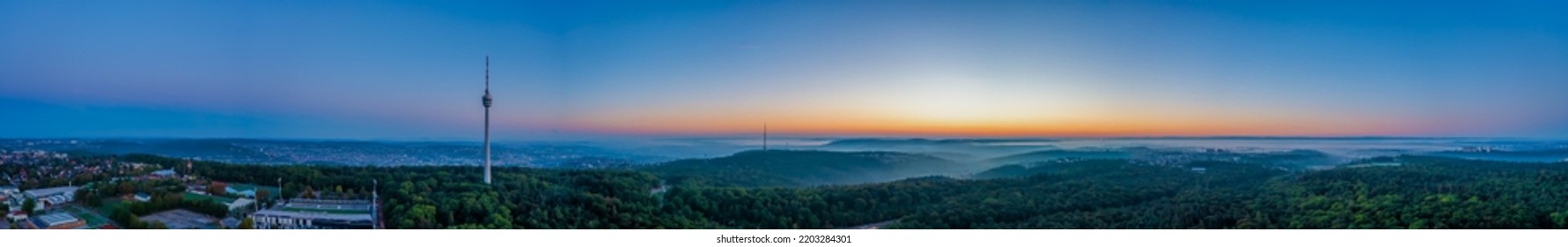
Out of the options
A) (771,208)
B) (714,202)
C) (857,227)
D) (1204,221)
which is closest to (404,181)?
(714,202)

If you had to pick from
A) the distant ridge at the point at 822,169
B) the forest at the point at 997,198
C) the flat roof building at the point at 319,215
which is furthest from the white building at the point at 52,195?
the distant ridge at the point at 822,169

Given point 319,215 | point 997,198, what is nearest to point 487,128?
point 319,215

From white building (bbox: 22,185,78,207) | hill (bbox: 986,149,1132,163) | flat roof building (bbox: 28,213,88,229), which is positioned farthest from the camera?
hill (bbox: 986,149,1132,163)

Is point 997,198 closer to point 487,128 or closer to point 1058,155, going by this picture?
point 1058,155

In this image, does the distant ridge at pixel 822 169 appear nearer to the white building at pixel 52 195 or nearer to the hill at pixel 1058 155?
the hill at pixel 1058 155

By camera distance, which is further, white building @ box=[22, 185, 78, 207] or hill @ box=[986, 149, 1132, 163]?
hill @ box=[986, 149, 1132, 163]

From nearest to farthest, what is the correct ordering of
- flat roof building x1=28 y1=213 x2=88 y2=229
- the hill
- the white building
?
flat roof building x1=28 y1=213 x2=88 y2=229 → the white building → the hill

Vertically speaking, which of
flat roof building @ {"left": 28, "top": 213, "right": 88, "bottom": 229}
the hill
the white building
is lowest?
flat roof building @ {"left": 28, "top": 213, "right": 88, "bottom": 229}

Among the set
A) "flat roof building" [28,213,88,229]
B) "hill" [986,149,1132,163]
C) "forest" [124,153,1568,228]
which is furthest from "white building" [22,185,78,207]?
"hill" [986,149,1132,163]

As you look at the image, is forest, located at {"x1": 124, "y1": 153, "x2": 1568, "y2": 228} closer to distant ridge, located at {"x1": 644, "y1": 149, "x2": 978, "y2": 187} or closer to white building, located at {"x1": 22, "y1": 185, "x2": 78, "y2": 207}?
distant ridge, located at {"x1": 644, "y1": 149, "x2": 978, "y2": 187}
